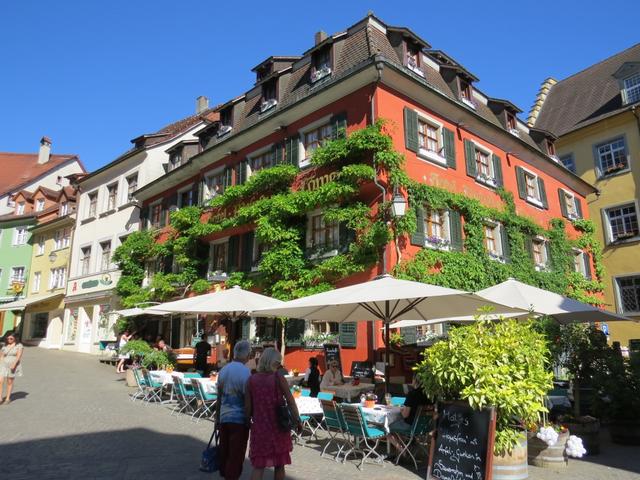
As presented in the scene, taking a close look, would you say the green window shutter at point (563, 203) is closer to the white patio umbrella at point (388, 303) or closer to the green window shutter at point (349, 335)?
the green window shutter at point (349, 335)

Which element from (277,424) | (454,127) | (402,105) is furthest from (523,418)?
(454,127)

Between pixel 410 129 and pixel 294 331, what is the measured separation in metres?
7.01

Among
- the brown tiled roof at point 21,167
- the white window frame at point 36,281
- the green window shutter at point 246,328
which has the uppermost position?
the brown tiled roof at point 21,167

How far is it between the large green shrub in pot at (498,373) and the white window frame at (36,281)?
110 ft

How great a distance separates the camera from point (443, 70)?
17.7 m

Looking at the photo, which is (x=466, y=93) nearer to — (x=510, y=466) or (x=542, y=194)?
(x=542, y=194)

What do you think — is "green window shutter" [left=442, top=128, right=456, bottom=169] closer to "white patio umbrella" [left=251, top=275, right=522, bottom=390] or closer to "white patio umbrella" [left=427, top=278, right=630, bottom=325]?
"white patio umbrella" [left=427, top=278, right=630, bottom=325]

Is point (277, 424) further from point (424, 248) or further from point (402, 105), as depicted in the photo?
point (402, 105)

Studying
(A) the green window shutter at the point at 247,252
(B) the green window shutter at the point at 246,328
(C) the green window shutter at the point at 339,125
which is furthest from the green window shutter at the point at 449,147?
(B) the green window shutter at the point at 246,328

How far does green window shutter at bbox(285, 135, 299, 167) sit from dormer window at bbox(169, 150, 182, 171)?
28.7 ft

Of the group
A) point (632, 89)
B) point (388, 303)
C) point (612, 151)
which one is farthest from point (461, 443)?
point (632, 89)

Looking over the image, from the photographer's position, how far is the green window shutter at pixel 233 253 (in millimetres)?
18078

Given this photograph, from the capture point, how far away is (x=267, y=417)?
4840mm

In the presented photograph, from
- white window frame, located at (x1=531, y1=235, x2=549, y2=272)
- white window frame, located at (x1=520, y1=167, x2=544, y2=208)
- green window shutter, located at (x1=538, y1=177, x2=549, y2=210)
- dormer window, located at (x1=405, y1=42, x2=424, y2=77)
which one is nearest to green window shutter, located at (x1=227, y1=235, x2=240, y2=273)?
dormer window, located at (x1=405, y1=42, x2=424, y2=77)
